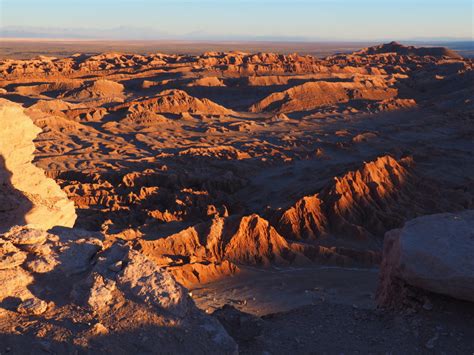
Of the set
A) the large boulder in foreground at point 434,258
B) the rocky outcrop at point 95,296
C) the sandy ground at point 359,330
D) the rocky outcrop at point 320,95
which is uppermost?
the rocky outcrop at point 95,296

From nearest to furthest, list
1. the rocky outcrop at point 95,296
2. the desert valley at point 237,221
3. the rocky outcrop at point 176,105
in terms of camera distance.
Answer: the rocky outcrop at point 95,296 → the desert valley at point 237,221 → the rocky outcrop at point 176,105

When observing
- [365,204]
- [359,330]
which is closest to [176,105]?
[365,204]

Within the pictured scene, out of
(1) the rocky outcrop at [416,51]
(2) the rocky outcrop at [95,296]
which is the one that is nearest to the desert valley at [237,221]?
(2) the rocky outcrop at [95,296]

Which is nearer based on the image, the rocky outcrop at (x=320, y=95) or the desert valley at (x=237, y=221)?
the desert valley at (x=237, y=221)

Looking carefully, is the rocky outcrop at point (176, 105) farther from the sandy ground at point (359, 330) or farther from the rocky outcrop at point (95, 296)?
the rocky outcrop at point (95, 296)

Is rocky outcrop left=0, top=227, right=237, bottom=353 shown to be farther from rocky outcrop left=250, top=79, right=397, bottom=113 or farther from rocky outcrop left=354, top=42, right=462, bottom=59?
rocky outcrop left=354, top=42, right=462, bottom=59

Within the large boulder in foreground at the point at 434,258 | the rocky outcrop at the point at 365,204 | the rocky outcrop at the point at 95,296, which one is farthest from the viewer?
the rocky outcrop at the point at 365,204

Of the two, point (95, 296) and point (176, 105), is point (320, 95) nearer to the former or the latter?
point (176, 105)
